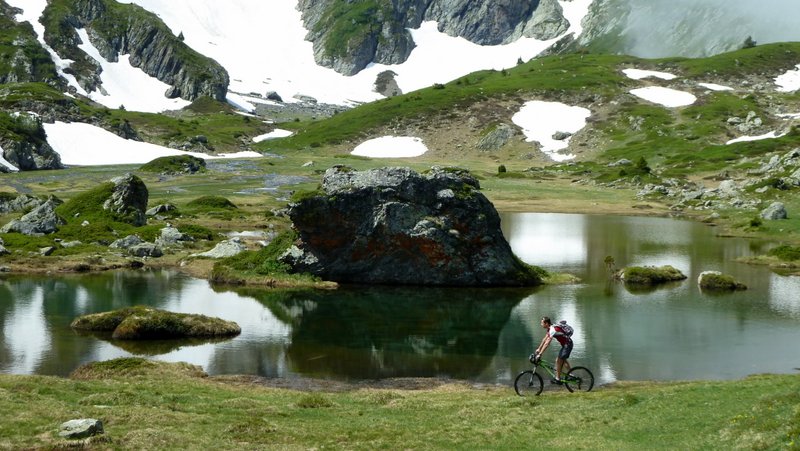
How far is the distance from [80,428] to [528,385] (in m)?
20.3

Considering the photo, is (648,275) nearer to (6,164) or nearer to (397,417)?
(397,417)

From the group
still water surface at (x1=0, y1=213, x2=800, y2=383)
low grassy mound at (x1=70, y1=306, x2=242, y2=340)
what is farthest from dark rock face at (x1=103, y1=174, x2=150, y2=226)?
low grassy mound at (x1=70, y1=306, x2=242, y2=340)

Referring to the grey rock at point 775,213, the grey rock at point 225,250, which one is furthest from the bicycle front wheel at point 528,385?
the grey rock at point 775,213

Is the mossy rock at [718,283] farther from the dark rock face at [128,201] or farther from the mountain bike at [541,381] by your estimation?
the dark rock face at [128,201]

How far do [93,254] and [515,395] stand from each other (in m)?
58.0

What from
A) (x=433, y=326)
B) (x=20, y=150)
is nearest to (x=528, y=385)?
(x=433, y=326)

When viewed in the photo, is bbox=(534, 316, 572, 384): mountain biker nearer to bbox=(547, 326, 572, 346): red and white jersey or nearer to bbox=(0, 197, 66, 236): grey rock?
bbox=(547, 326, 572, 346): red and white jersey

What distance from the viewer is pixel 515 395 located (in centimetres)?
3403

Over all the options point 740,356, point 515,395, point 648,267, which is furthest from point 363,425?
point 648,267

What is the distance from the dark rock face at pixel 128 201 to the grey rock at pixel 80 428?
77114 millimetres

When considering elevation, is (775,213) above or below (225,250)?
above

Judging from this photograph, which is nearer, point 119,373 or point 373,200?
point 119,373

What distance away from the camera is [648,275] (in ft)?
227

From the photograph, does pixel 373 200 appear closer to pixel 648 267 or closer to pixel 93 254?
pixel 648 267
